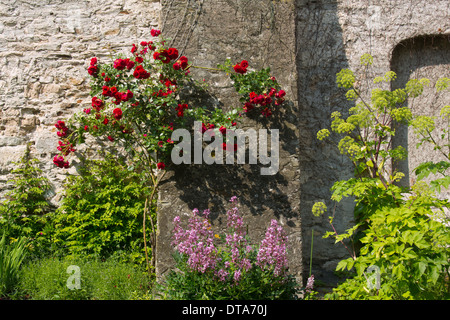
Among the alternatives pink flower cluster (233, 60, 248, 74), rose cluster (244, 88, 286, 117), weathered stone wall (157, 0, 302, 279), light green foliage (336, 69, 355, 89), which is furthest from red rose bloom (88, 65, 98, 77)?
light green foliage (336, 69, 355, 89)

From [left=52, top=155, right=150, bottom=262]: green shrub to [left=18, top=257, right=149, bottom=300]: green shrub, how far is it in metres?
0.26

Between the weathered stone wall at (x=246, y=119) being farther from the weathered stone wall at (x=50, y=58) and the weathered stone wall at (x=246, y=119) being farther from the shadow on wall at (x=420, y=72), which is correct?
the shadow on wall at (x=420, y=72)

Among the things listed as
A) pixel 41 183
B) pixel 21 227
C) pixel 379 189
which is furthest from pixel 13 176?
pixel 379 189

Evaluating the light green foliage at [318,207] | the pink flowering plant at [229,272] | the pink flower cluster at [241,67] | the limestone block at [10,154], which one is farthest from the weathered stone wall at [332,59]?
the limestone block at [10,154]

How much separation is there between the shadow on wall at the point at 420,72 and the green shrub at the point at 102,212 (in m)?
3.07

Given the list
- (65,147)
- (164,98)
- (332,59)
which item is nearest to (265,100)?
(164,98)

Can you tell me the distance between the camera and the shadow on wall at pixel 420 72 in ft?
14.8

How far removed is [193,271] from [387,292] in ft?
4.33

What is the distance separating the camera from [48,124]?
14.7 ft

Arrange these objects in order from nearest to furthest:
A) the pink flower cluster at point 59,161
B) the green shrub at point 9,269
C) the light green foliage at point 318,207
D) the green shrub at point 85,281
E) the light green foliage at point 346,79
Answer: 1. the light green foliage at point 318,207
2. the light green foliage at point 346,79
3. the green shrub at point 85,281
4. the green shrub at point 9,269
5. the pink flower cluster at point 59,161

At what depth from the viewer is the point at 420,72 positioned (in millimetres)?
4551

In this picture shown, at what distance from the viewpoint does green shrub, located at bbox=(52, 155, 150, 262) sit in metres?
4.06

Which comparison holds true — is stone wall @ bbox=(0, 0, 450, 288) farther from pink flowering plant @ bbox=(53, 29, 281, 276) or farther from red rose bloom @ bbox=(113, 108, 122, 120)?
red rose bloom @ bbox=(113, 108, 122, 120)

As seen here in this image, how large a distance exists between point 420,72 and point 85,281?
428 centimetres
